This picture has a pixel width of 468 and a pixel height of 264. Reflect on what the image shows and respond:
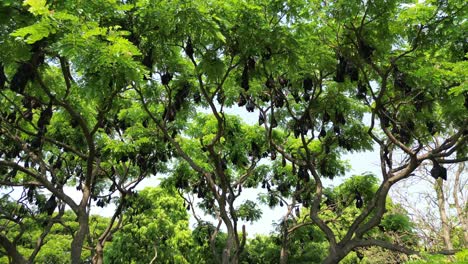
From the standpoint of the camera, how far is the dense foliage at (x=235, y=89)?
24.6 feet

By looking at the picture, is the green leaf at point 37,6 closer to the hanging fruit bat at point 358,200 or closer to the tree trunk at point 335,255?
the tree trunk at point 335,255

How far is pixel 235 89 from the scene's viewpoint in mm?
13609

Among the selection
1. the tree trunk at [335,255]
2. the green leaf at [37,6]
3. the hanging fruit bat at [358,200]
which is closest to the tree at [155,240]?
the hanging fruit bat at [358,200]

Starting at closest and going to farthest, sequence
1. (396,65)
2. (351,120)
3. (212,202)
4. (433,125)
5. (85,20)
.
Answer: (85,20), (396,65), (433,125), (351,120), (212,202)

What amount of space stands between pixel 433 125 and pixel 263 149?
616cm

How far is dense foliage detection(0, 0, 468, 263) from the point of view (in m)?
7.51

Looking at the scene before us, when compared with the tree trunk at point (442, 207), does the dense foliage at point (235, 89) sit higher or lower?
lower

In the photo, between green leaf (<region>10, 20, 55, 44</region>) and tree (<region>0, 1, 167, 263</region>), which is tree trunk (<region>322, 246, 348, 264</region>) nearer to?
tree (<region>0, 1, 167, 263</region>)

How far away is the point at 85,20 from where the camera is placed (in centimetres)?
685

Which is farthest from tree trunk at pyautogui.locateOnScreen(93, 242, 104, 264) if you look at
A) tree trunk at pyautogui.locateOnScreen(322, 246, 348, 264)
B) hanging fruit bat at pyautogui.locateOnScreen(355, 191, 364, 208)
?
hanging fruit bat at pyautogui.locateOnScreen(355, 191, 364, 208)

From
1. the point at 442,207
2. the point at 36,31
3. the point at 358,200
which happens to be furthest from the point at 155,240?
the point at 36,31

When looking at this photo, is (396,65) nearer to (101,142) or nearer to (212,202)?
(101,142)

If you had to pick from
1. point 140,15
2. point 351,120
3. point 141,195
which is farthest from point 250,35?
point 141,195

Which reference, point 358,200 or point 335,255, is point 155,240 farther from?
point 335,255
